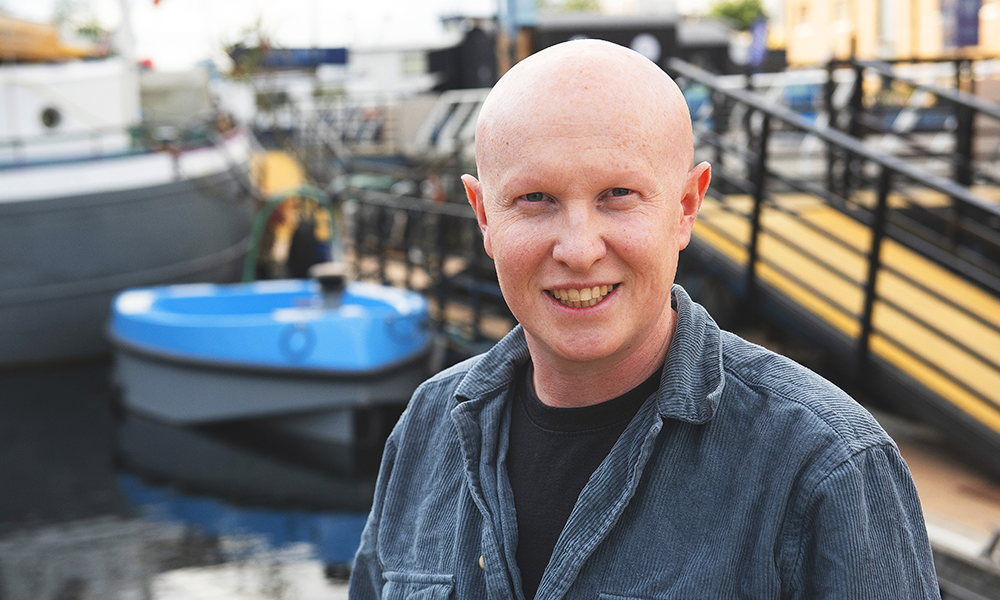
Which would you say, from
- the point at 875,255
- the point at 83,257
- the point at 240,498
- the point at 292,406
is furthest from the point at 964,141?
the point at 83,257

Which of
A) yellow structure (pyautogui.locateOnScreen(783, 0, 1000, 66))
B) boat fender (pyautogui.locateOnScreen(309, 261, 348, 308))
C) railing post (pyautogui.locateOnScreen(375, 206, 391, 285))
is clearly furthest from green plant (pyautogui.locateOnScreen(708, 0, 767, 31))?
boat fender (pyautogui.locateOnScreen(309, 261, 348, 308))

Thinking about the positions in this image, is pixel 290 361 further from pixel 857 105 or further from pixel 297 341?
pixel 857 105

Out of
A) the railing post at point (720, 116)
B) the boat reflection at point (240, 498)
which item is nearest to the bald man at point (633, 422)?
the boat reflection at point (240, 498)

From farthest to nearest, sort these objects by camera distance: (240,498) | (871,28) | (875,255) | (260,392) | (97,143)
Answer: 1. (871,28)
2. (97,143)
3. (260,392)
4. (240,498)
5. (875,255)

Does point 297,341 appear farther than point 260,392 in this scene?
No

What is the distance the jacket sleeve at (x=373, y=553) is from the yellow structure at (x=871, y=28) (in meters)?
8.57

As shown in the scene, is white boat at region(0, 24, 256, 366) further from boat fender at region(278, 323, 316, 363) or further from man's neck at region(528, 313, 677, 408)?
man's neck at region(528, 313, 677, 408)

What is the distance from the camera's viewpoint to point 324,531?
259 inches

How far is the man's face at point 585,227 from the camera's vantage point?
3.98ft

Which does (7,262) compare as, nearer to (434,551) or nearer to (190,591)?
(190,591)

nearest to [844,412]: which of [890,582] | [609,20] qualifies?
[890,582]

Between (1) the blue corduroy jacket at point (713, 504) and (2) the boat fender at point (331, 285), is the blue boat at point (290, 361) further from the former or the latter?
(1) the blue corduroy jacket at point (713, 504)

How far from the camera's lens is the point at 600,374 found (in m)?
1.35

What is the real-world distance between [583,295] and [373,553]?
2.41ft
